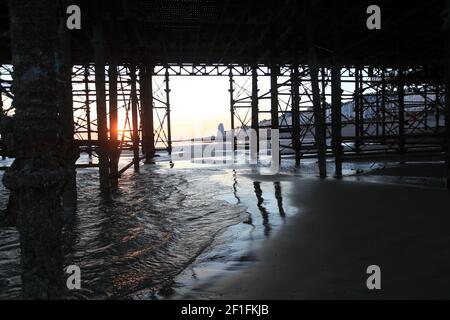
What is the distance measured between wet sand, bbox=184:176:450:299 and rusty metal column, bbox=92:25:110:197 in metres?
4.95

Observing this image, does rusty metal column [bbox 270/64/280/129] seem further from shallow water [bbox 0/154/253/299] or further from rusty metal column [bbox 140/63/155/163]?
rusty metal column [bbox 140/63/155/163]

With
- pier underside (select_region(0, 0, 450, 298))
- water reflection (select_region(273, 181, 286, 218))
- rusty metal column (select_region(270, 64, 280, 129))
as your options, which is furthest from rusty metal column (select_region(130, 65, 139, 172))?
water reflection (select_region(273, 181, 286, 218))

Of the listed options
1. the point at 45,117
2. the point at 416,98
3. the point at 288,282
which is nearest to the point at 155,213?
the point at 288,282

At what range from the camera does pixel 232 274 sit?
13.5 feet

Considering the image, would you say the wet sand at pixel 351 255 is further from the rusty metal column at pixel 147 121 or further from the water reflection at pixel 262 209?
the rusty metal column at pixel 147 121

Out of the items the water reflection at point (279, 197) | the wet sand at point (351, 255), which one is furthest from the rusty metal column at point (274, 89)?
the wet sand at point (351, 255)

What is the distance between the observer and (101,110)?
970cm

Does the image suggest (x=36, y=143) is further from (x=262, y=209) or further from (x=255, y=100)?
(x=255, y=100)

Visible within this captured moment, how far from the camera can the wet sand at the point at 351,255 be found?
3.60 m

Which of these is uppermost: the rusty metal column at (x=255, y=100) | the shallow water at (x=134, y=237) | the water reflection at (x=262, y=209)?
the rusty metal column at (x=255, y=100)

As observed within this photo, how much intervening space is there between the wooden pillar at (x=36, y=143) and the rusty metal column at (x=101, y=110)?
753cm

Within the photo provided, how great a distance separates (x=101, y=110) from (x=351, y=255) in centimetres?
728

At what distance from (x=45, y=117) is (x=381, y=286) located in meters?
3.20

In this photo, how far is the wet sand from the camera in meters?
3.60
